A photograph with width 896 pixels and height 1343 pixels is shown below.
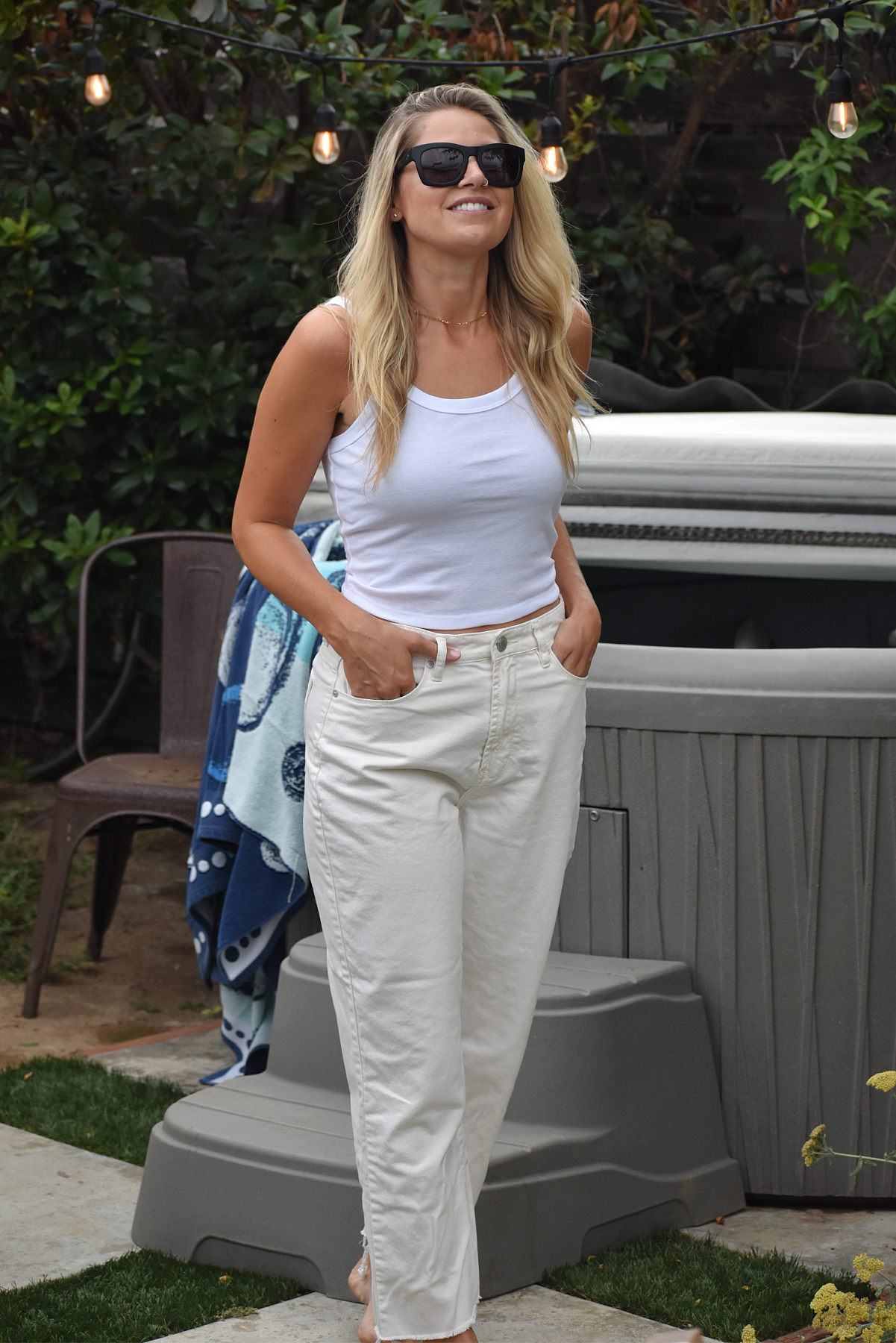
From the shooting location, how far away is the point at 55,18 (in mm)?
4387

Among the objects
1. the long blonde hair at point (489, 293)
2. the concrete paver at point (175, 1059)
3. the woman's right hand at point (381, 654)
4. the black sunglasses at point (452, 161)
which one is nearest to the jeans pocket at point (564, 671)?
the woman's right hand at point (381, 654)

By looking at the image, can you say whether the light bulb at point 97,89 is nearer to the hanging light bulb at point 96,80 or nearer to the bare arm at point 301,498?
the hanging light bulb at point 96,80

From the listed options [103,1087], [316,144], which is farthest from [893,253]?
[103,1087]

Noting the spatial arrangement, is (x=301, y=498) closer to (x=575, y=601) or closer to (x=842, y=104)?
(x=575, y=601)

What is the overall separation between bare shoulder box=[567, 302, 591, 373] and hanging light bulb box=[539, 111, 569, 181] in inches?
71.8

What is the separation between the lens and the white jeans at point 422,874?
5.64 feet

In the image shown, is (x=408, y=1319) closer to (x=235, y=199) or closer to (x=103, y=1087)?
(x=103, y=1087)

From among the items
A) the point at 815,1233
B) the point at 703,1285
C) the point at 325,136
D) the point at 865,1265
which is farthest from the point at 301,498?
the point at 325,136

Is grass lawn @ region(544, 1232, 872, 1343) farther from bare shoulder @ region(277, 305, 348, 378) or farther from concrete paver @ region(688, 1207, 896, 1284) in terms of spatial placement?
bare shoulder @ region(277, 305, 348, 378)

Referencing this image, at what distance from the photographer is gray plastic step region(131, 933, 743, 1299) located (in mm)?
2131

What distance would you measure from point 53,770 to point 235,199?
2073mm

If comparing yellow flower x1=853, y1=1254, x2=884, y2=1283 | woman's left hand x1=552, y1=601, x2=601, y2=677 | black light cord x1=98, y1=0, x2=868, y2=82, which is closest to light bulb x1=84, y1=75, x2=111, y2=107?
black light cord x1=98, y1=0, x2=868, y2=82

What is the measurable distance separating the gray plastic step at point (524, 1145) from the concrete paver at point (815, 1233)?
0.14ft

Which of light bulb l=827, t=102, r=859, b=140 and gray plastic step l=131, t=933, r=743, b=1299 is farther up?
light bulb l=827, t=102, r=859, b=140
